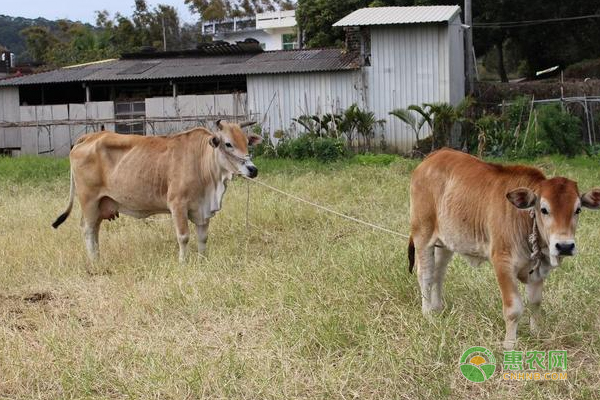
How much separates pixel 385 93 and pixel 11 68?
19.2 metres

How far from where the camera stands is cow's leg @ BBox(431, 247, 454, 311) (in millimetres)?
5359

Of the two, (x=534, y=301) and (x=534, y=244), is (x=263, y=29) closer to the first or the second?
(x=534, y=301)

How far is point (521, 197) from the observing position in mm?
4488

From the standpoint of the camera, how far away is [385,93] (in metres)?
19.5

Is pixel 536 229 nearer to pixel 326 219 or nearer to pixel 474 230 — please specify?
pixel 474 230

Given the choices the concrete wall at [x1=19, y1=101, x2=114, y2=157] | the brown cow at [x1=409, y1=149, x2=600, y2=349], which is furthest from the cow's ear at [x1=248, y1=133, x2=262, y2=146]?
the concrete wall at [x1=19, y1=101, x2=114, y2=157]

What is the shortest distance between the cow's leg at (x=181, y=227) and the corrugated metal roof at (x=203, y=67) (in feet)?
39.5

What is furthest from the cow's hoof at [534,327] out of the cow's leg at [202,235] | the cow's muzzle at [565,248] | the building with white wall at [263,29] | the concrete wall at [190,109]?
the building with white wall at [263,29]

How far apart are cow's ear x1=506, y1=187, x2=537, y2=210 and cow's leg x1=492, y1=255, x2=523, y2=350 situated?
0.36m

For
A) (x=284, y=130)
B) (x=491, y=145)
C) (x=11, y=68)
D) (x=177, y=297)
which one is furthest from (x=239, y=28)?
(x=177, y=297)

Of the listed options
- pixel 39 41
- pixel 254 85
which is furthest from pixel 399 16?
pixel 39 41

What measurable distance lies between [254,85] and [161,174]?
503 inches

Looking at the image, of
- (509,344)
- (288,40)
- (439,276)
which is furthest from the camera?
(288,40)

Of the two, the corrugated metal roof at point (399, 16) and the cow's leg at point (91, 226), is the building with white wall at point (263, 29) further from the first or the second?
the cow's leg at point (91, 226)
